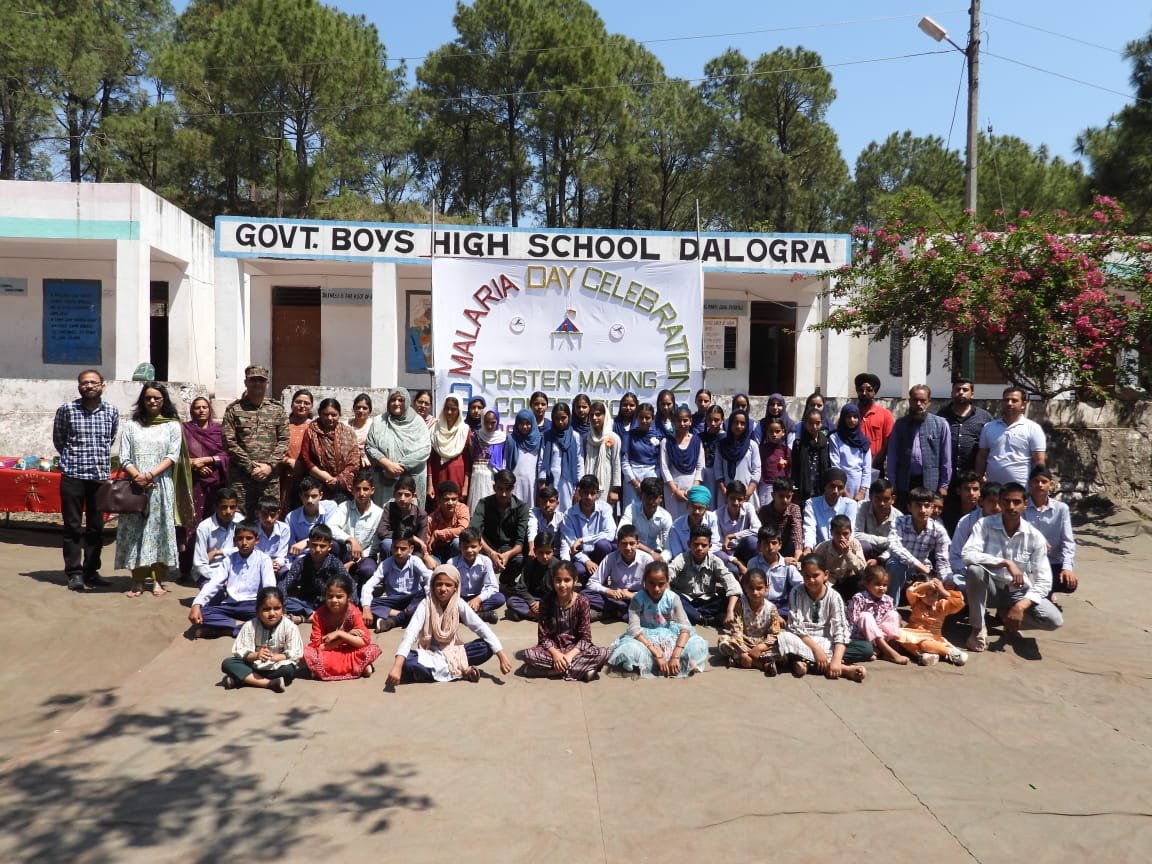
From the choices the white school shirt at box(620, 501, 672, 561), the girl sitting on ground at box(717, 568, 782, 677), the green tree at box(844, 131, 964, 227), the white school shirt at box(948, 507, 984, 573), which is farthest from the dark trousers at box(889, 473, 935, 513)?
the green tree at box(844, 131, 964, 227)

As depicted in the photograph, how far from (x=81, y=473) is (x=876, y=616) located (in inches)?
220

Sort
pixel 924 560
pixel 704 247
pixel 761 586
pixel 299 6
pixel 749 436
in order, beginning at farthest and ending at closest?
pixel 299 6, pixel 704 247, pixel 749 436, pixel 924 560, pixel 761 586

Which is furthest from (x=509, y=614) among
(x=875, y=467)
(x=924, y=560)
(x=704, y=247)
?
(x=704, y=247)

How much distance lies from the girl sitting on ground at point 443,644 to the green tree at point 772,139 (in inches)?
828

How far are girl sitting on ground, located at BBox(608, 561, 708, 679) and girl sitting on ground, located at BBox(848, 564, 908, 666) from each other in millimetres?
980

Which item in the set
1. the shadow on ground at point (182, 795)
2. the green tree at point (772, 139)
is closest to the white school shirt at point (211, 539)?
the shadow on ground at point (182, 795)

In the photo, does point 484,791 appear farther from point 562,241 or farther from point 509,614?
point 562,241

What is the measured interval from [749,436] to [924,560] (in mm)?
1669

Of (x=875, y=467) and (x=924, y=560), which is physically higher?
(x=875, y=467)

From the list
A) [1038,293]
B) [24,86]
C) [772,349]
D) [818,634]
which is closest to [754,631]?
[818,634]

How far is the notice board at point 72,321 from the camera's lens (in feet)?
52.5

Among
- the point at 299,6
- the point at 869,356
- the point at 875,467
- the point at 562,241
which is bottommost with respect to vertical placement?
the point at 875,467

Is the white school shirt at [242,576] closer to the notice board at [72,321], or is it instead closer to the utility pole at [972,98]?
the utility pole at [972,98]

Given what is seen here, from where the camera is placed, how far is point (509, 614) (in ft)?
20.6
